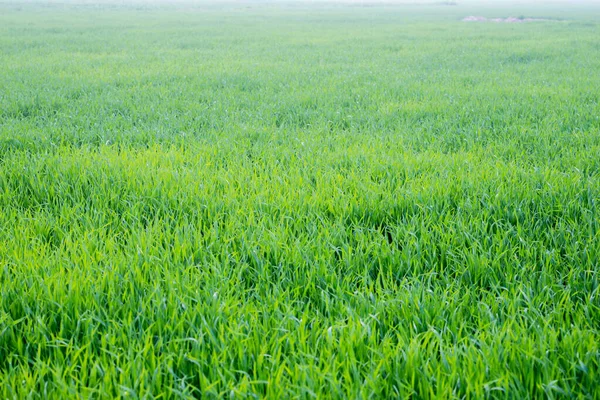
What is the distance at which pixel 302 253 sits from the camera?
2377 millimetres

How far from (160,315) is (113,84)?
7584 mm

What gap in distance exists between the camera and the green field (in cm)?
155

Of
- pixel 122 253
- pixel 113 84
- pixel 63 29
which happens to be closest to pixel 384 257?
pixel 122 253

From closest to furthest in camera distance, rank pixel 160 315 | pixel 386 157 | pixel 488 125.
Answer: pixel 160 315
pixel 386 157
pixel 488 125

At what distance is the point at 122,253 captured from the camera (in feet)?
7.65

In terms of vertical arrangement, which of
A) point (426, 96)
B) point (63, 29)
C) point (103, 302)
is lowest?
point (103, 302)

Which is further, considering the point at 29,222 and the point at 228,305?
the point at 29,222

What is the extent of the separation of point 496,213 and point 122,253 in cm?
223

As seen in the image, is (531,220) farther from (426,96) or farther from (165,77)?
(165,77)

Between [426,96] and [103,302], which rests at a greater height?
[426,96]

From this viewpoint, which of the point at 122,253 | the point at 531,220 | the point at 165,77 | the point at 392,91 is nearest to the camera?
the point at 122,253

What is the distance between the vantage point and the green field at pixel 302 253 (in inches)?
61.2

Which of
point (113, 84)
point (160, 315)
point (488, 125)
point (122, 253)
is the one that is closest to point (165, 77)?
point (113, 84)

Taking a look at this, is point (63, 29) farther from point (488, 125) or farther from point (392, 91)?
point (488, 125)
